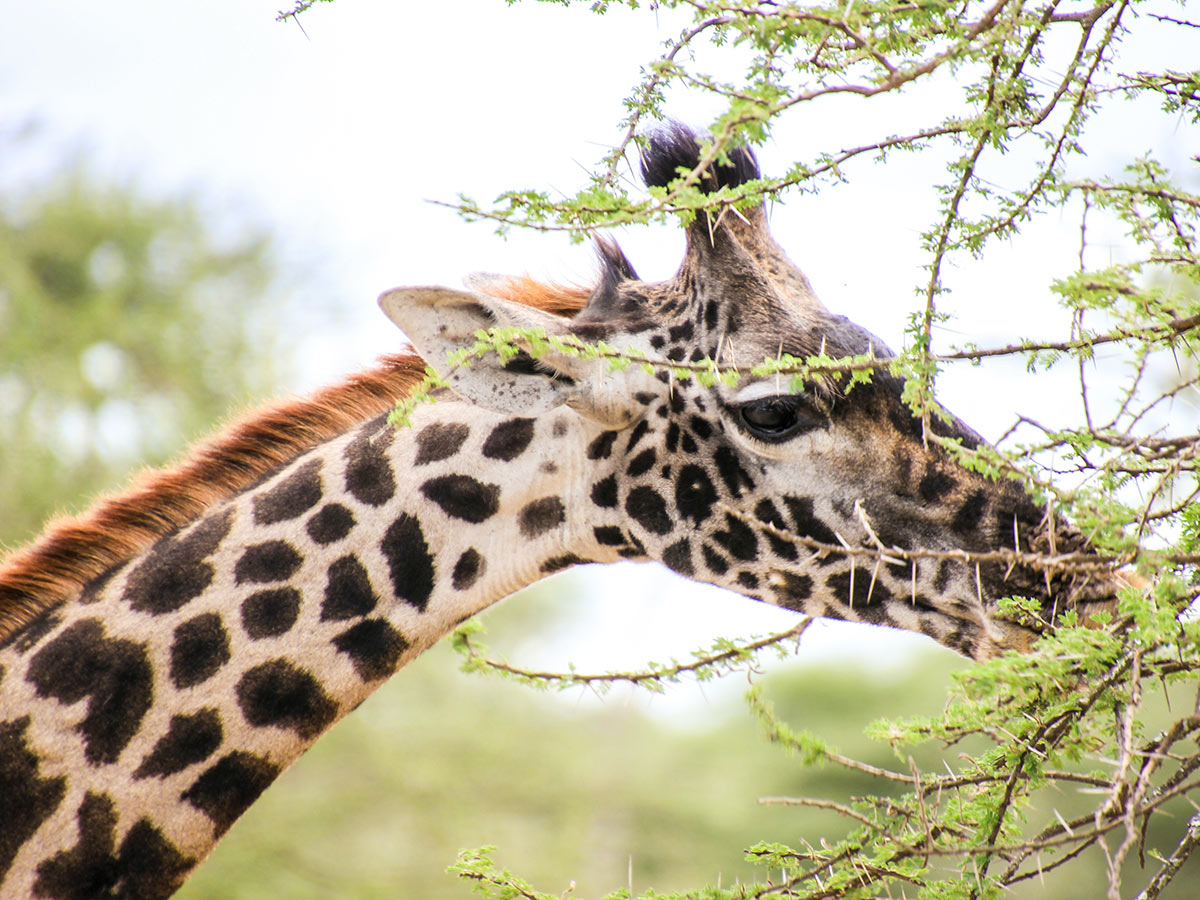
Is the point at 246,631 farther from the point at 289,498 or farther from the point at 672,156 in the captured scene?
the point at 672,156

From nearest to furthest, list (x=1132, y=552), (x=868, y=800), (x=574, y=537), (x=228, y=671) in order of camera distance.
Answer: (x=1132, y=552), (x=868, y=800), (x=228, y=671), (x=574, y=537)

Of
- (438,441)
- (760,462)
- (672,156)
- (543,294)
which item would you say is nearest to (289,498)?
(438,441)

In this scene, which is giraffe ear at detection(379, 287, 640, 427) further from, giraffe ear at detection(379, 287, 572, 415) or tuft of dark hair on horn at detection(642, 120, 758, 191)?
tuft of dark hair on horn at detection(642, 120, 758, 191)

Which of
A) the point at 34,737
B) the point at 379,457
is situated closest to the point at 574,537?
the point at 379,457

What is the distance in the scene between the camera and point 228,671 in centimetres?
304

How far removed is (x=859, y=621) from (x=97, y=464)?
47.3 feet

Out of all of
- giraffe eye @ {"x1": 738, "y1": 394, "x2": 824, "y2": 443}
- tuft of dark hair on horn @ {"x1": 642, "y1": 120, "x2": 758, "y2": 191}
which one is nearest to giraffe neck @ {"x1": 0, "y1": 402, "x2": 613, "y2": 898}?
giraffe eye @ {"x1": 738, "y1": 394, "x2": 824, "y2": 443}

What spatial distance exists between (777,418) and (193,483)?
5.97 feet

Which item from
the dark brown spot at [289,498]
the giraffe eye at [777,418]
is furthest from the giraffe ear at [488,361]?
the dark brown spot at [289,498]

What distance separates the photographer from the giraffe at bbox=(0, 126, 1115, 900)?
9.64 ft

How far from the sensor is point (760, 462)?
3.15m

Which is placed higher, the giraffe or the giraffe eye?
the giraffe eye

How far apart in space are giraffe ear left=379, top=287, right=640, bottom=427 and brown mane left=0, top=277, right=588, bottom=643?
475 millimetres

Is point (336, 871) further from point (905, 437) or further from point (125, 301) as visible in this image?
point (905, 437)
